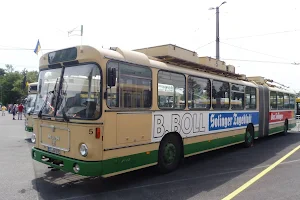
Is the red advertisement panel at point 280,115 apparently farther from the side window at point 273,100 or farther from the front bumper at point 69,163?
the front bumper at point 69,163

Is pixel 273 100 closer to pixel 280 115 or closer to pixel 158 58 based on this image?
pixel 280 115

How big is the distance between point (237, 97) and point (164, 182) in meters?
5.40

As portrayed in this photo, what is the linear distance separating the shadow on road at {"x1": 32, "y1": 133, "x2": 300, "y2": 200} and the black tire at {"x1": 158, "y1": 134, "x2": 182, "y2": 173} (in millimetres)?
193

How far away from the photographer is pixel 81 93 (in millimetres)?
5180

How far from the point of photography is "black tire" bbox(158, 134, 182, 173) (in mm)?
A: 6504

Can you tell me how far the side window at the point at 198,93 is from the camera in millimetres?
7434

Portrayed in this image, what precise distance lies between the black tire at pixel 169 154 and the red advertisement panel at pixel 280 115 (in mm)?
7982

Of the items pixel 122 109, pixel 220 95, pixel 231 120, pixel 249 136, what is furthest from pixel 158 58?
pixel 249 136

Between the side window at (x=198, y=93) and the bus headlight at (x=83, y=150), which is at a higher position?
the side window at (x=198, y=93)

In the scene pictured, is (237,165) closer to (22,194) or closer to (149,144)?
(149,144)

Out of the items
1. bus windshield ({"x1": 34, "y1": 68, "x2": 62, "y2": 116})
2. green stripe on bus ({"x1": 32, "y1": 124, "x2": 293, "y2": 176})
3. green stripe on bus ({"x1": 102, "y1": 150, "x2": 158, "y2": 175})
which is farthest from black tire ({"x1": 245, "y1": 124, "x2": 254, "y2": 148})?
bus windshield ({"x1": 34, "y1": 68, "x2": 62, "y2": 116})

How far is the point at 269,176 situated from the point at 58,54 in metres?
5.73

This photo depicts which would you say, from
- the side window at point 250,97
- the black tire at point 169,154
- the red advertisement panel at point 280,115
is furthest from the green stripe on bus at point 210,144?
the red advertisement panel at point 280,115

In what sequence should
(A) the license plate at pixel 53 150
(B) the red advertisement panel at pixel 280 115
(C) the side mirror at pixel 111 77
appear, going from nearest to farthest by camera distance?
1. (C) the side mirror at pixel 111 77
2. (A) the license plate at pixel 53 150
3. (B) the red advertisement panel at pixel 280 115
